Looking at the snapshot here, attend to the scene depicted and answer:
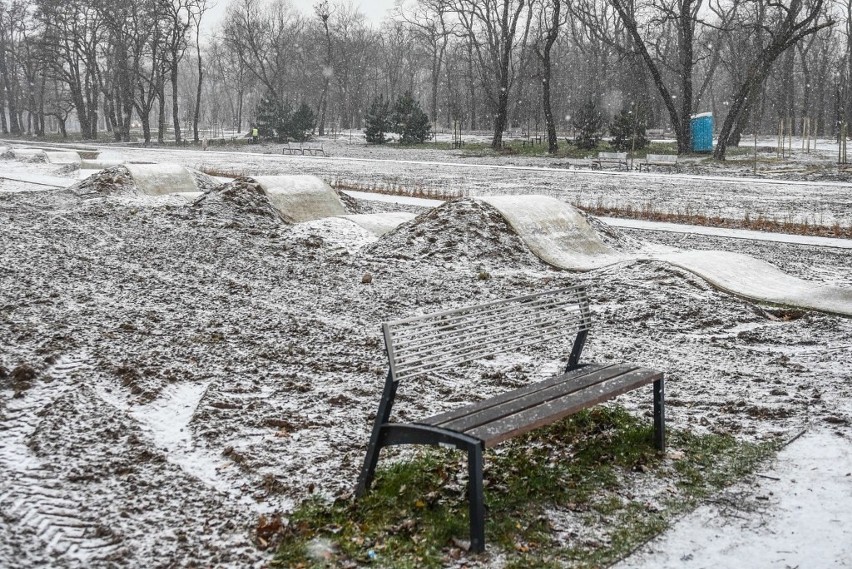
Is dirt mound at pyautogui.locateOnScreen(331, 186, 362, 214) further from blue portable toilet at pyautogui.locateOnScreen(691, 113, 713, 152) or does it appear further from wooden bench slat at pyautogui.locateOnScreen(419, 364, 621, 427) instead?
blue portable toilet at pyautogui.locateOnScreen(691, 113, 713, 152)

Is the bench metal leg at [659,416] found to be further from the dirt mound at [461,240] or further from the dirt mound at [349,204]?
the dirt mound at [349,204]

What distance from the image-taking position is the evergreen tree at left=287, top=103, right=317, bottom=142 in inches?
2020

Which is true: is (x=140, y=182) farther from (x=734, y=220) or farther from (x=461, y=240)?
(x=734, y=220)

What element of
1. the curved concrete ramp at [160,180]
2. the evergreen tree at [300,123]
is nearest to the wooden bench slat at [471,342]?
the curved concrete ramp at [160,180]

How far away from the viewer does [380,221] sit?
12242 millimetres

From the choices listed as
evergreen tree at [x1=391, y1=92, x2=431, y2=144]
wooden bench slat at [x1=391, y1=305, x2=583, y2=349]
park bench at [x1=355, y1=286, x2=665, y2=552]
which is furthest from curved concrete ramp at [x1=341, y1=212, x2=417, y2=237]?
evergreen tree at [x1=391, y1=92, x2=431, y2=144]

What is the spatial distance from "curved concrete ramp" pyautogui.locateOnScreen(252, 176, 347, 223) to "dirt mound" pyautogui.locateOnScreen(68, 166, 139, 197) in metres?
4.33

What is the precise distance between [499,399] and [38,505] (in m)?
2.28

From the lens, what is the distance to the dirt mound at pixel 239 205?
12.6 meters

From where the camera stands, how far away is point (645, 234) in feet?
43.9

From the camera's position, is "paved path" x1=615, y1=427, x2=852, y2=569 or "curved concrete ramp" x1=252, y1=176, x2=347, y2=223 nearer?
"paved path" x1=615, y1=427, x2=852, y2=569

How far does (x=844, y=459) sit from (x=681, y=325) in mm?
3010

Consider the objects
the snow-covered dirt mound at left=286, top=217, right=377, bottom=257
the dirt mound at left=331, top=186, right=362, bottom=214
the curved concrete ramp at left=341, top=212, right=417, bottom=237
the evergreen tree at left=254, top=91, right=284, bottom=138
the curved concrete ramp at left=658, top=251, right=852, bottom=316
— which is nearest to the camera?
the curved concrete ramp at left=658, top=251, right=852, bottom=316

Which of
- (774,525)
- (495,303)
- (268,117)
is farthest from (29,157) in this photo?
(774,525)
